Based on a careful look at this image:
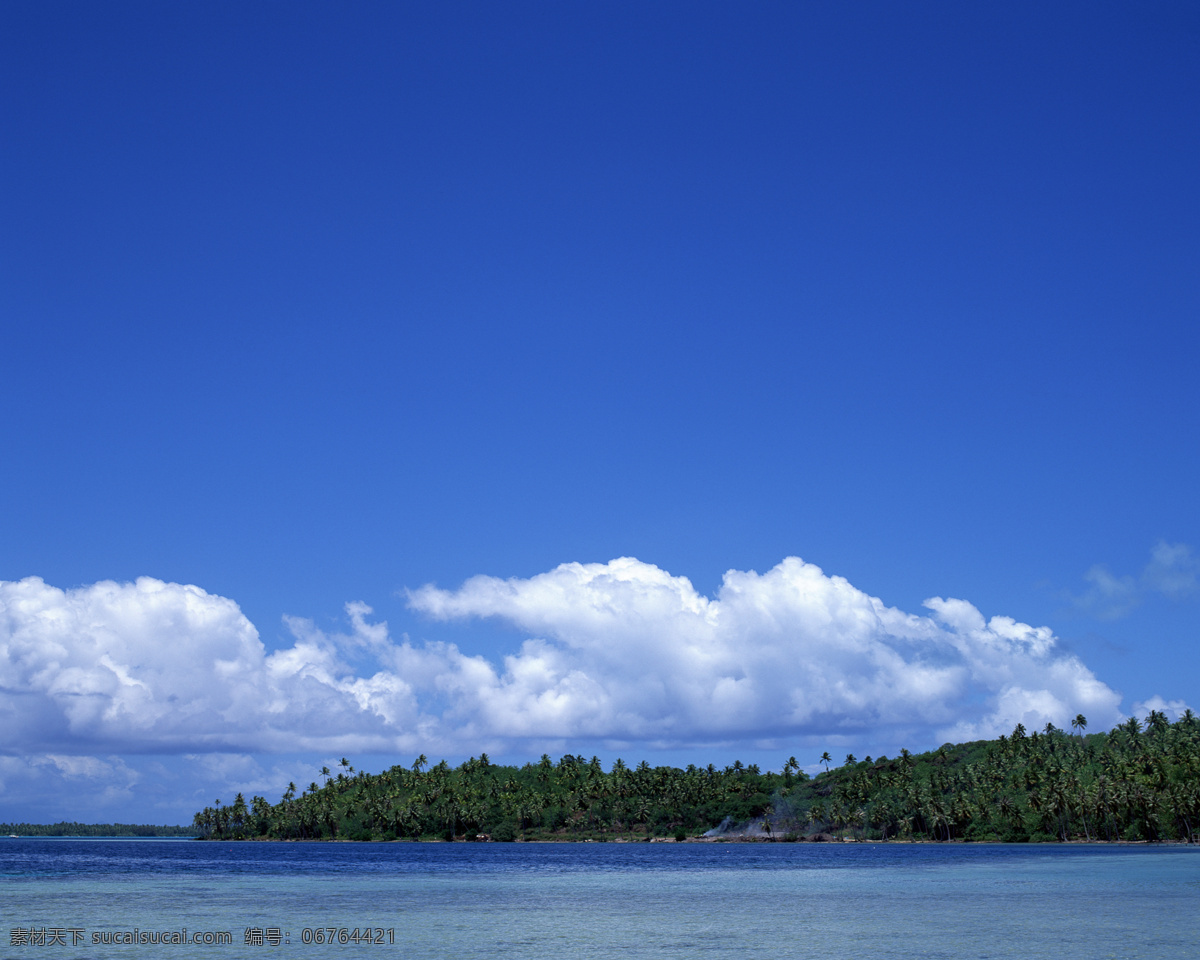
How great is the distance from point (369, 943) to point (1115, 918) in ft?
131

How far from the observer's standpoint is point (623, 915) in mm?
63812

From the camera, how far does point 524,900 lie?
76.9m

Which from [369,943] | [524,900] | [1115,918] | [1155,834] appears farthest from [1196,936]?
[1155,834]

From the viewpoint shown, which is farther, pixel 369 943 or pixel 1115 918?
pixel 1115 918

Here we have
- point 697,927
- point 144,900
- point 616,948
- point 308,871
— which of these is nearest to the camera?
point 616,948

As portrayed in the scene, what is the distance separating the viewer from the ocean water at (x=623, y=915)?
4584cm

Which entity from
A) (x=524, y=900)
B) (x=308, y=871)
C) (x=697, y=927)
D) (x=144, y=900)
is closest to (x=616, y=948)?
(x=697, y=927)

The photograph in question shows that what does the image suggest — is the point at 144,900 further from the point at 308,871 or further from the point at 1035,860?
the point at 1035,860

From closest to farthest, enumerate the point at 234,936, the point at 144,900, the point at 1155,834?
1. the point at 234,936
2. the point at 144,900
3. the point at 1155,834

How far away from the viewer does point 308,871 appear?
12669 centimetres

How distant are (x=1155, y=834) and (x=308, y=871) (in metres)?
145

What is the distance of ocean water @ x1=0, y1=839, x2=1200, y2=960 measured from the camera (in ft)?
150

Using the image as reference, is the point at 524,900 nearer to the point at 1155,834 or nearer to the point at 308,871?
the point at 308,871

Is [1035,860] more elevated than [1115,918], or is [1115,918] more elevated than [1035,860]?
[1115,918]
